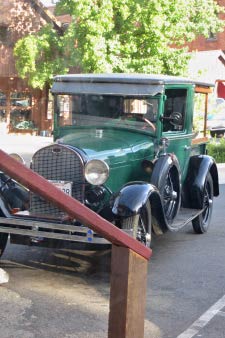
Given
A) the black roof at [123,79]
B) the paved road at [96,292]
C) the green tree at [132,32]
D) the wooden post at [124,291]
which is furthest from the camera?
the green tree at [132,32]

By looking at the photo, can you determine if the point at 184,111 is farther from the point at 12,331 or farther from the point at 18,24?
the point at 18,24

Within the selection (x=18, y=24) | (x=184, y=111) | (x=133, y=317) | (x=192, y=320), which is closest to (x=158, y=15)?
(x=18, y=24)

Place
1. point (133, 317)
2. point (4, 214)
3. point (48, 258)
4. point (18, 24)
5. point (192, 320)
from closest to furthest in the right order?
point (133, 317) < point (192, 320) < point (4, 214) < point (48, 258) < point (18, 24)

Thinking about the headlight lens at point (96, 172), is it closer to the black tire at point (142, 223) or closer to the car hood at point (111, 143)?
the car hood at point (111, 143)

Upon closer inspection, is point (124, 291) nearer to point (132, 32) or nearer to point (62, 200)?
point (62, 200)

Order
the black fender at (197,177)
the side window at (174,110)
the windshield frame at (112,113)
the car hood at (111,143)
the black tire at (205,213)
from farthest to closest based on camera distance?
1. the black tire at (205,213)
2. the black fender at (197,177)
3. the side window at (174,110)
4. the windshield frame at (112,113)
5. the car hood at (111,143)

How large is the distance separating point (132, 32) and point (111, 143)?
1353cm

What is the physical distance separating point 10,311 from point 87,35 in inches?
582

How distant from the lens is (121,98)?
6531 millimetres

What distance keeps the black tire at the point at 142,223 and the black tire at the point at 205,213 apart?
1.88 metres

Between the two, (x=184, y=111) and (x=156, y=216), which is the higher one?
(x=184, y=111)

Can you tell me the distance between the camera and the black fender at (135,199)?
5145 millimetres

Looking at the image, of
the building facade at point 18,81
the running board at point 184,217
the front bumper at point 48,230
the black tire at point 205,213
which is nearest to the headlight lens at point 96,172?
the front bumper at point 48,230

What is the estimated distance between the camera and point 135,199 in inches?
206
